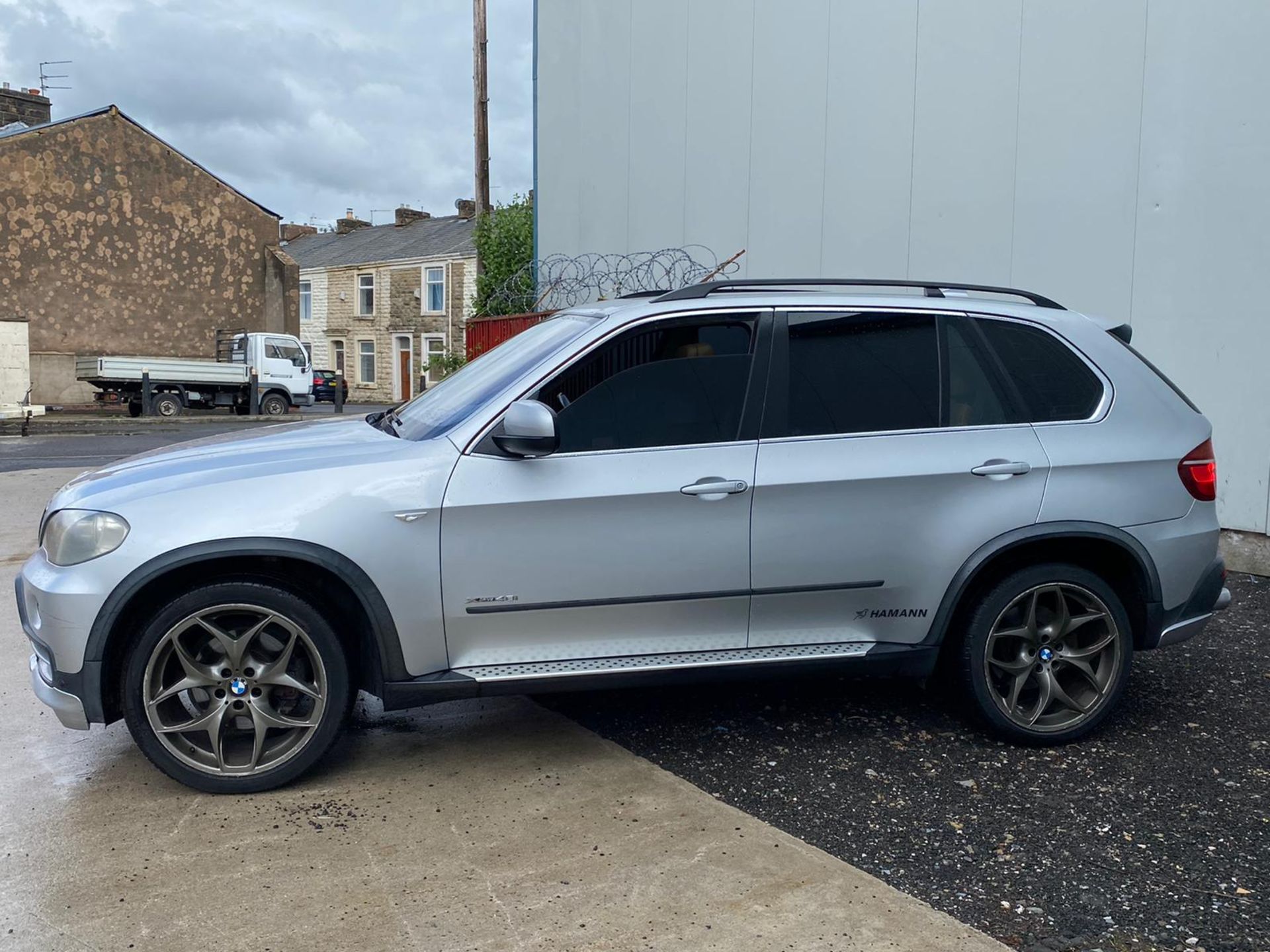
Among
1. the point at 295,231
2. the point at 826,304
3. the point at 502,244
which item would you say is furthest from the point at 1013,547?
the point at 295,231

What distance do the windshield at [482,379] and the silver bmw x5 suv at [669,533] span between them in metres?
0.03

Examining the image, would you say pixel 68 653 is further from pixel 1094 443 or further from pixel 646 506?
pixel 1094 443

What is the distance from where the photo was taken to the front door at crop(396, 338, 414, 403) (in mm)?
45625

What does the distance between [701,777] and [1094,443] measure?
2.04 meters

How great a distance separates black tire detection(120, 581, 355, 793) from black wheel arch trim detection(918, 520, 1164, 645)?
2249 mm

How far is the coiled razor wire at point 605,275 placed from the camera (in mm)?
12016

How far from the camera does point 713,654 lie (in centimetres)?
430

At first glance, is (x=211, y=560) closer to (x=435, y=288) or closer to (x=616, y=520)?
(x=616, y=520)

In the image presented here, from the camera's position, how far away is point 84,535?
153 inches

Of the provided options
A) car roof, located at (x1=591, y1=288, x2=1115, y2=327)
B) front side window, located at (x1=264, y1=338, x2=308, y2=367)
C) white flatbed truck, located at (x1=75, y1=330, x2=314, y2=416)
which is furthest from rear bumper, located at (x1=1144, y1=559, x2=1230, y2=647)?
front side window, located at (x1=264, y1=338, x2=308, y2=367)

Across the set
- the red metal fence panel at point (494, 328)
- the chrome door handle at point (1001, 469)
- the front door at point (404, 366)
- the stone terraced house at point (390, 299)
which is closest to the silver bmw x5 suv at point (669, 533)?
the chrome door handle at point (1001, 469)

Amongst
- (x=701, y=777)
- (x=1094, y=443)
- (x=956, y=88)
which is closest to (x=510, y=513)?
(x=701, y=777)

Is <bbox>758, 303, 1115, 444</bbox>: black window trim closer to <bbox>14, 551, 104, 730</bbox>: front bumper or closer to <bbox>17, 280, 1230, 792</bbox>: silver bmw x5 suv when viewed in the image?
<bbox>17, 280, 1230, 792</bbox>: silver bmw x5 suv

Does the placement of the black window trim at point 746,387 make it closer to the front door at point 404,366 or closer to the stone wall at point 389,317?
the stone wall at point 389,317
